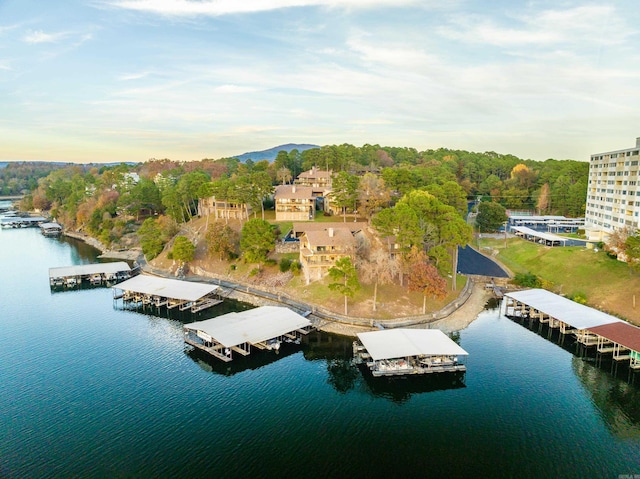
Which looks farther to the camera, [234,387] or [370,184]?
[370,184]

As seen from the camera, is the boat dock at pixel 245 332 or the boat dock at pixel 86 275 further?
the boat dock at pixel 86 275

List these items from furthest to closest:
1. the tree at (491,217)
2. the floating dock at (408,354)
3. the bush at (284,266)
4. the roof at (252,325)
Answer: the tree at (491,217) < the bush at (284,266) < the roof at (252,325) < the floating dock at (408,354)

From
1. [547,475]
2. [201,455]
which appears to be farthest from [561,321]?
[201,455]

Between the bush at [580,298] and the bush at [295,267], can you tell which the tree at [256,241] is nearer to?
the bush at [295,267]

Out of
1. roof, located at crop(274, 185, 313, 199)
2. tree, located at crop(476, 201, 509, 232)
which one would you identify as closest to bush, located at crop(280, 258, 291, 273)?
roof, located at crop(274, 185, 313, 199)

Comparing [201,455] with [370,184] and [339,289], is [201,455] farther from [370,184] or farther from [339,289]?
[370,184]

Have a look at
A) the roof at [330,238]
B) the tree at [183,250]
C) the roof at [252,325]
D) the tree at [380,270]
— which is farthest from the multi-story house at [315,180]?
the roof at [252,325]
